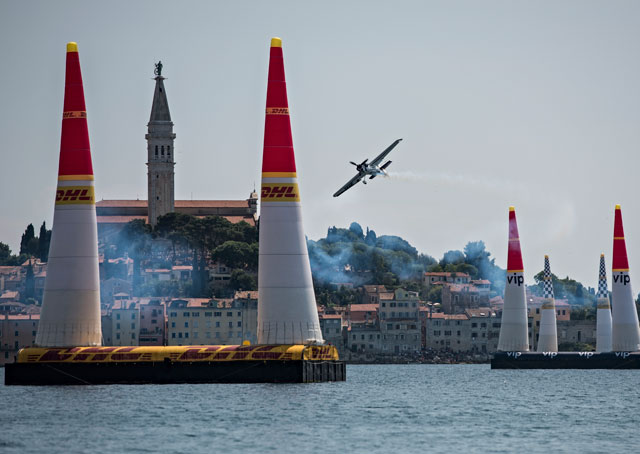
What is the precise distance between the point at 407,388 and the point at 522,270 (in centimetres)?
2151

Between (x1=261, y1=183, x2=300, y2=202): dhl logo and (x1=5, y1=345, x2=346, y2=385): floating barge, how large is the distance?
628cm

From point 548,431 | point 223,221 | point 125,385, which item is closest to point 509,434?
point 548,431

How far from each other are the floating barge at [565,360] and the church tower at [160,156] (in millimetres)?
84678

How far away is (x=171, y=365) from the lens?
7050 centimetres

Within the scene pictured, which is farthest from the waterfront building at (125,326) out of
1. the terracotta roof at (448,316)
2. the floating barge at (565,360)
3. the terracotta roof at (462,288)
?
the floating barge at (565,360)

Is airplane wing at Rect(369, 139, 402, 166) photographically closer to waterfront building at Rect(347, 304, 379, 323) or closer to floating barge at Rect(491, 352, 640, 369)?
floating barge at Rect(491, 352, 640, 369)

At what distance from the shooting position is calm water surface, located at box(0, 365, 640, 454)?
48312 mm

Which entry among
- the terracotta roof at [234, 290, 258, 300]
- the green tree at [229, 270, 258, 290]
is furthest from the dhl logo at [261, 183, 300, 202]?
the green tree at [229, 270, 258, 290]

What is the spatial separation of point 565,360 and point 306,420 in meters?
59.7

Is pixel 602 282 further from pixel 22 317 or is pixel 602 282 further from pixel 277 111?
pixel 22 317

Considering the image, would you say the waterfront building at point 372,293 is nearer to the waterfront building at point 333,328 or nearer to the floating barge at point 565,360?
the waterfront building at point 333,328

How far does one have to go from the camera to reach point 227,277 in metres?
175

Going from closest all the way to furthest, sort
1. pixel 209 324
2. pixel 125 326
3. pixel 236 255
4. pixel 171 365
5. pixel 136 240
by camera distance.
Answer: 1. pixel 171 365
2. pixel 209 324
3. pixel 125 326
4. pixel 236 255
5. pixel 136 240

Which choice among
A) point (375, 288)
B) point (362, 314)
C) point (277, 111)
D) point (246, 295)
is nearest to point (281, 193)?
point (277, 111)
